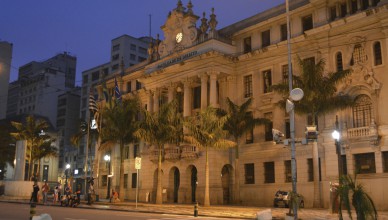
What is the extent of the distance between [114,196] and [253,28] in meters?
22.0

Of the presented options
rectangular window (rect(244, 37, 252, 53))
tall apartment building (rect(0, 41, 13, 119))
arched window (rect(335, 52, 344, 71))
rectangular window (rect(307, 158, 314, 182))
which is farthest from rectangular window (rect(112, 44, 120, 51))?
rectangular window (rect(307, 158, 314, 182))

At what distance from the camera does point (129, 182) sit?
57.2 metres

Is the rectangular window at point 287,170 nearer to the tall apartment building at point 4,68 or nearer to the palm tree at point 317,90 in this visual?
the palm tree at point 317,90

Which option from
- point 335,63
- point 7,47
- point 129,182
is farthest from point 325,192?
point 7,47

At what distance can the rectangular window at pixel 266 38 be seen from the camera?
43875 millimetres

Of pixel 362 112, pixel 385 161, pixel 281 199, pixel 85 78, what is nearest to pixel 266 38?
pixel 362 112

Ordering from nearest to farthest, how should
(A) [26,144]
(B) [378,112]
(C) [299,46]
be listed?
(B) [378,112], (C) [299,46], (A) [26,144]

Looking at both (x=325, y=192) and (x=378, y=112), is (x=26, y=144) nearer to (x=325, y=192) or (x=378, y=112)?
(x=325, y=192)

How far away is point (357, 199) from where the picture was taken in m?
10.1

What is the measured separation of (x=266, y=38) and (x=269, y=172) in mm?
13611

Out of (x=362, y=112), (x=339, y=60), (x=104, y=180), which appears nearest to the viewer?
(x=362, y=112)

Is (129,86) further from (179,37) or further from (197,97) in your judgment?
(197,97)

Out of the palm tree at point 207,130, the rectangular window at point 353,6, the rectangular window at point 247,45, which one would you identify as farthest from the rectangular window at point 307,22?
the palm tree at point 207,130

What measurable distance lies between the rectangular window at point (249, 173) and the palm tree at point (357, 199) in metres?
32.8
